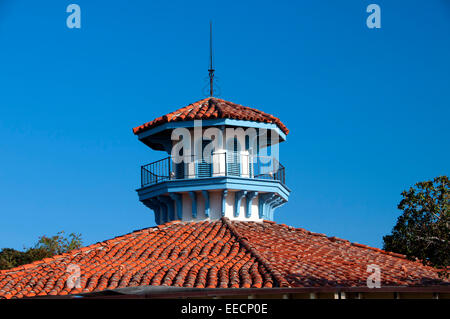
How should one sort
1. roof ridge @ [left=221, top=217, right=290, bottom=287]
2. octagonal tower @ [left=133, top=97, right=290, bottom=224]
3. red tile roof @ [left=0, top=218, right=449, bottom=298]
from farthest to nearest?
1. octagonal tower @ [left=133, top=97, right=290, bottom=224]
2. red tile roof @ [left=0, top=218, right=449, bottom=298]
3. roof ridge @ [left=221, top=217, right=290, bottom=287]

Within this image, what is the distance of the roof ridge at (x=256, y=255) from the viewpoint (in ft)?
62.2

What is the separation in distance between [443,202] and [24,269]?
13261mm

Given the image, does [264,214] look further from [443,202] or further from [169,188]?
[443,202]

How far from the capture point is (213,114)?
2692 centimetres

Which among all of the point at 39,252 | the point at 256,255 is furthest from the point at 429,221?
the point at 39,252

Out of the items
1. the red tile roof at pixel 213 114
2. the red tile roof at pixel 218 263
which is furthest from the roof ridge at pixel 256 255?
the red tile roof at pixel 213 114

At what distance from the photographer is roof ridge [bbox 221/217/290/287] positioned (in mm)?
18964

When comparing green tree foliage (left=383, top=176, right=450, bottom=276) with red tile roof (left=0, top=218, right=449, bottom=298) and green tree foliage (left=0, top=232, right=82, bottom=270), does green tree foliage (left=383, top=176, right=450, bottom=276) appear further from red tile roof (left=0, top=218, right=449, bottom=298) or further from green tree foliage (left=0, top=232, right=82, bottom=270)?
green tree foliage (left=0, top=232, right=82, bottom=270)

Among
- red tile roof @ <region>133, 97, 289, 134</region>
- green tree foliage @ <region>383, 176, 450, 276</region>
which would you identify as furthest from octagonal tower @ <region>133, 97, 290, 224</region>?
green tree foliage @ <region>383, 176, 450, 276</region>

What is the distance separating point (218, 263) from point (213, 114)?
755 centimetres

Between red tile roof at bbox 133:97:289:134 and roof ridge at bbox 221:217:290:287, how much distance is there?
12.7ft

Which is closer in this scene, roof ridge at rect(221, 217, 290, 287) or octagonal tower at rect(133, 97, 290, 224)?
roof ridge at rect(221, 217, 290, 287)

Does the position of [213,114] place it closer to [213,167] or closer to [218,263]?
[213,167]
